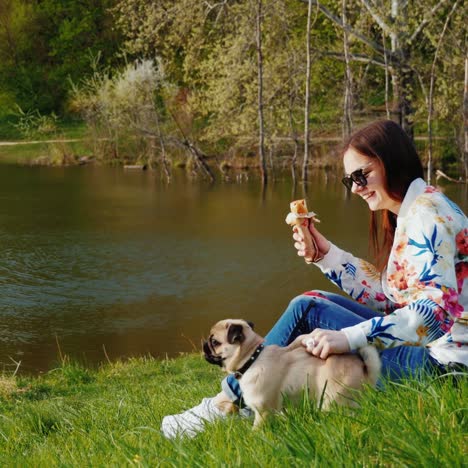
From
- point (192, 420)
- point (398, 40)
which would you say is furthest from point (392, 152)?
point (398, 40)

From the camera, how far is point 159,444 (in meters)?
2.62

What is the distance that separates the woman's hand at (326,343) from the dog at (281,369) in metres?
0.04

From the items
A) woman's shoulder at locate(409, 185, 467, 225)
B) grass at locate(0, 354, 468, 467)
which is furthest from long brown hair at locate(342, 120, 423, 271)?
grass at locate(0, 354, 468, 467)

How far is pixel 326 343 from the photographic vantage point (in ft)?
9.19

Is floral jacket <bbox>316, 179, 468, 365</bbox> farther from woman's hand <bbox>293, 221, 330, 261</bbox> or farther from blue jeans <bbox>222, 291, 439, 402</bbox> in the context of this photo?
woman's hand <bbox>293, 221, 330, 261</bbox>

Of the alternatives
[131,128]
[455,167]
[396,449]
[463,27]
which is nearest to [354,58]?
[463,27]

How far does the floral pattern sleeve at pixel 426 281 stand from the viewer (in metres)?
2.77

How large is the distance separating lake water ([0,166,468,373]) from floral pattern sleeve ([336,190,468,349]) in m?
5.56

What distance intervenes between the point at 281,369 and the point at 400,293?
54cm

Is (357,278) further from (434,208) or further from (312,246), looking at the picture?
(434,208)

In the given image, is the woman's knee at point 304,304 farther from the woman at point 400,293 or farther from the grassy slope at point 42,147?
the grassy slope at point 42,147

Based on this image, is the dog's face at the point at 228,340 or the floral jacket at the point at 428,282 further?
the dog's face at the point at 228,340

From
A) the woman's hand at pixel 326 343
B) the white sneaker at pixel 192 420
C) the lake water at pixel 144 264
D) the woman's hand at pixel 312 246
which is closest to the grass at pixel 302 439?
the white sneaker at pixel 192 420

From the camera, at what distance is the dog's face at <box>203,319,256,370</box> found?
2.96m
